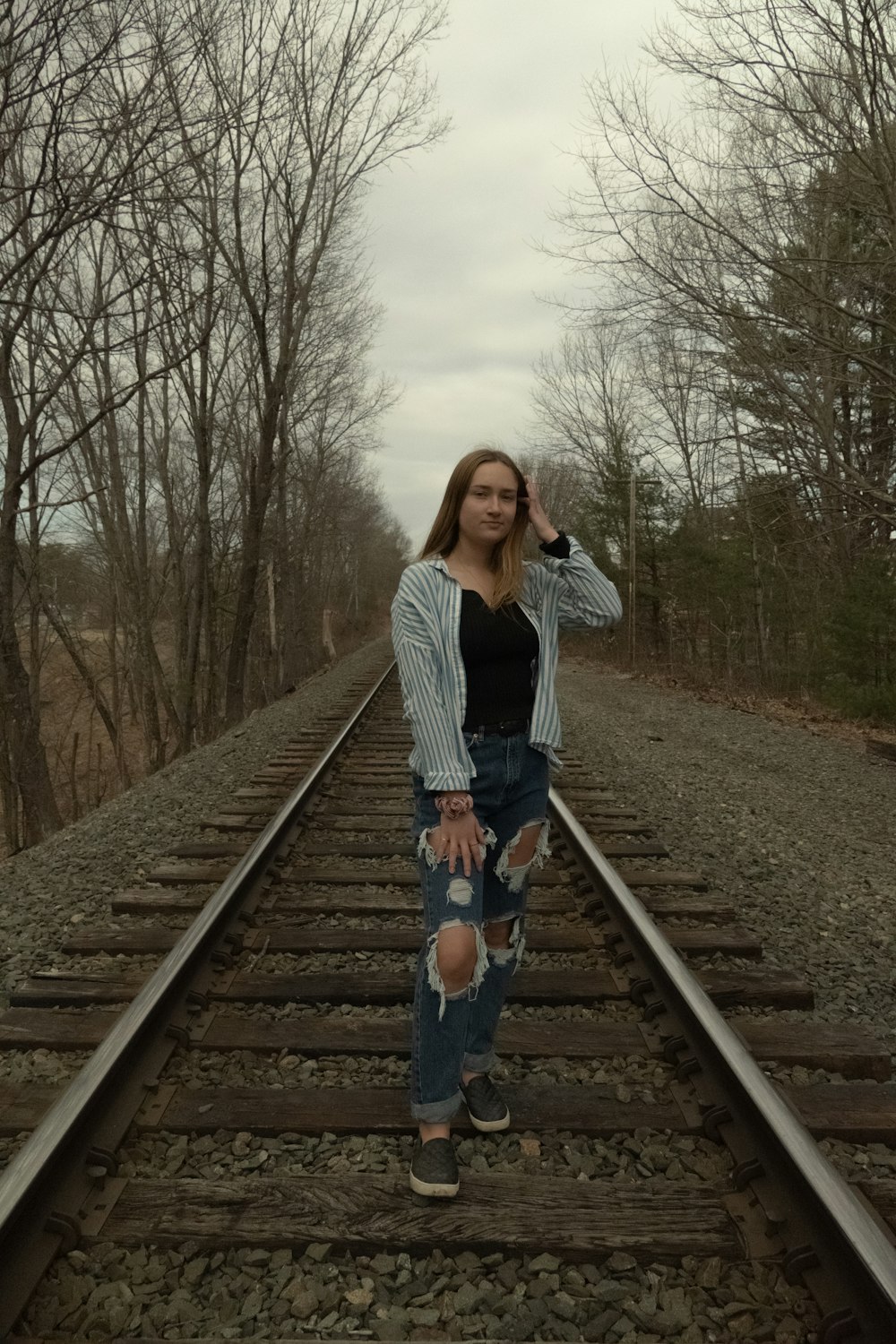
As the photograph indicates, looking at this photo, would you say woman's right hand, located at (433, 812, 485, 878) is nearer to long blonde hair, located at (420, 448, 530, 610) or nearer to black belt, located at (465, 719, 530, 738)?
black belt, located at (465, 719, 530, 738)

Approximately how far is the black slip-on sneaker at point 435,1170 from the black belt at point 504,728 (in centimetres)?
104

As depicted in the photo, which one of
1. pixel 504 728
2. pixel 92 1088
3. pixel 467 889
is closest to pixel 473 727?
pixel 504 728

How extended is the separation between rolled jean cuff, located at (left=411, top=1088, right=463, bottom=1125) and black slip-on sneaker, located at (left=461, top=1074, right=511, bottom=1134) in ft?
0.62

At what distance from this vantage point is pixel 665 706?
1388cm

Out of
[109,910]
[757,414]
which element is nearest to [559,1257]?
[109,910]

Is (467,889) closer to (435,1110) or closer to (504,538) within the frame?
(435,1110)

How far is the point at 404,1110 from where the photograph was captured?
2.58 m

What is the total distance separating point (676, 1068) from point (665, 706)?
Result: 11.4 metres

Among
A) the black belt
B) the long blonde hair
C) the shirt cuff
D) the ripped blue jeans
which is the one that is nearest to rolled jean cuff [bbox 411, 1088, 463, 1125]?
the ripped blue jeans

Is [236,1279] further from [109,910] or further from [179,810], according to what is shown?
[179,810]

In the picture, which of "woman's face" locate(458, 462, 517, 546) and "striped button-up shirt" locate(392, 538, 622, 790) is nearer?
"striped button-up shirt" locate(392, 538, 622, 790)

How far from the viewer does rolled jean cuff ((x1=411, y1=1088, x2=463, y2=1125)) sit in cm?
231

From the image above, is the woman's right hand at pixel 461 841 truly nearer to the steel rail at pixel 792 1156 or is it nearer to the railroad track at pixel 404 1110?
the railroad track at pixel 404 1110

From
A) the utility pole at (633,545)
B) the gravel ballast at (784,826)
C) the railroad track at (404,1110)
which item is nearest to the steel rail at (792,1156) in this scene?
the railroad track at (404,1110)
